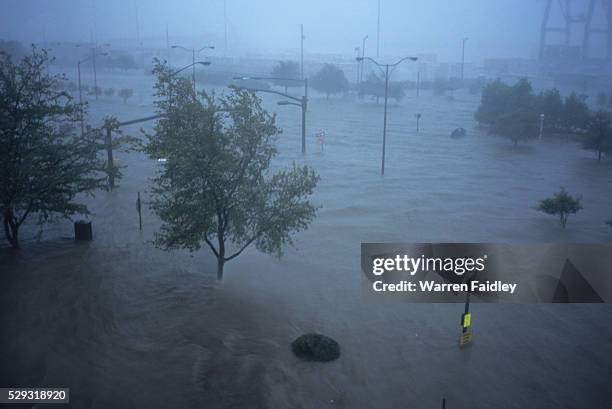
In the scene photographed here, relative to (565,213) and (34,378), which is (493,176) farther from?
(34,378)

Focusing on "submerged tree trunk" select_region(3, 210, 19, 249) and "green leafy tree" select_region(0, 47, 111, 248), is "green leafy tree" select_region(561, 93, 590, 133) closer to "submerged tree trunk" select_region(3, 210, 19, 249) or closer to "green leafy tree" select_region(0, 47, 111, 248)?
"green leafy tree" select_region(0, 47, 111, 248)

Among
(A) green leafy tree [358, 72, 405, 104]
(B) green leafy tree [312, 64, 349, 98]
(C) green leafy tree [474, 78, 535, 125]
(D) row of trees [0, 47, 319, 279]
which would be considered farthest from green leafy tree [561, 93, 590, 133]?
(D) row of trees [0, 47, 319, 279]

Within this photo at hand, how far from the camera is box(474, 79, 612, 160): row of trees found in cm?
5431

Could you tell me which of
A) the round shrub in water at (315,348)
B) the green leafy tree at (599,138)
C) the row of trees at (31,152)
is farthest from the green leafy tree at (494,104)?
the round shrub in water at (315,348)

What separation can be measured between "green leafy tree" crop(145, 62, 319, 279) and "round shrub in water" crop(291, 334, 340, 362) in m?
3.51

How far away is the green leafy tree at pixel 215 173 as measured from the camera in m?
15.3

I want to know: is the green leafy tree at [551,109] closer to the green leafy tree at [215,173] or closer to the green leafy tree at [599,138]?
the green leafy tree at [599,138]

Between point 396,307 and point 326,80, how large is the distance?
264 feet

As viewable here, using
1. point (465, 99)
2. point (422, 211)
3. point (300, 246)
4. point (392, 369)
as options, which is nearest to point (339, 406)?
point (392, 369)

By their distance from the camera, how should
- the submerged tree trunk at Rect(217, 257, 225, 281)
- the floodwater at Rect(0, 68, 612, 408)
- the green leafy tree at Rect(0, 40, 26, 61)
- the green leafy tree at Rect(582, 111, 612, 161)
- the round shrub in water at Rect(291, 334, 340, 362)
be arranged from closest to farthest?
1. the floodwater at Rect(0, 68, 612, 408)
2. the round shrub in water at Rect(291, 334, 340, 362)
3. the submerged tree trunk at Rect(217, 257, 225, 281)
4. the green leafy tree at Rect(582, 111, 612, 161)
5. the green leafy tree at Rect(0, 40, 26, 61)

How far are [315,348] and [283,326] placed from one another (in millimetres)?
1914

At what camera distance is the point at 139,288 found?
1697 cm

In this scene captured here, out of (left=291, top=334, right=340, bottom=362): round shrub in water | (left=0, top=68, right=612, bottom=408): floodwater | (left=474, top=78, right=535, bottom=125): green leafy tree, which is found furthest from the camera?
(left=474, top=78, right=535, bottom=125): green leafy tree

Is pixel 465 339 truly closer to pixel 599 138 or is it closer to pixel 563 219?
pixel 563 219
